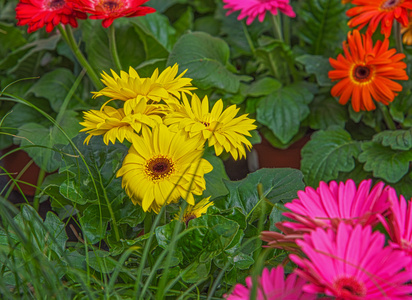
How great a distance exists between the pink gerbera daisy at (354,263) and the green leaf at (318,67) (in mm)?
686

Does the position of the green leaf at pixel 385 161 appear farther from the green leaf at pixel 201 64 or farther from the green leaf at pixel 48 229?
the green leaf at pixel 48 229

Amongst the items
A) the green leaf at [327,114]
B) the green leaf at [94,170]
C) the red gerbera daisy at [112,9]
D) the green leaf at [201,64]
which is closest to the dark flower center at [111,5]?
the red gerbera daisy at [112,9]

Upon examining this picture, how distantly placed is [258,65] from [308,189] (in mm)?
796

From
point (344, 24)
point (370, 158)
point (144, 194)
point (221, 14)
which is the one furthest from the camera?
point (221, 14)

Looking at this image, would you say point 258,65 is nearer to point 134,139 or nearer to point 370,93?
point 370,93

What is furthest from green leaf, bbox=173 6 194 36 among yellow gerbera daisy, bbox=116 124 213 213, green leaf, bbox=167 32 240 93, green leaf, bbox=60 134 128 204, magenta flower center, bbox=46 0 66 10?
yellow gerbera daisy, bbox=116 124 213 213

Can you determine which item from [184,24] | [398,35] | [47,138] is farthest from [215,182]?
[184,24]

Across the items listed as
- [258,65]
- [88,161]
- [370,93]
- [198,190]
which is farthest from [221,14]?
[198,190]

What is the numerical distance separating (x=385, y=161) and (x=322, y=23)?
41cm

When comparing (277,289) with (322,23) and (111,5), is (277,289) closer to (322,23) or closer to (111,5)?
(111,5)

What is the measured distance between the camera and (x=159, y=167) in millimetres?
533

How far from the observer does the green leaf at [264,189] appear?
0.64 meters

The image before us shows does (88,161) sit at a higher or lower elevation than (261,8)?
lower

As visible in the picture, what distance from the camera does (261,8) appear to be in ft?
3.27
